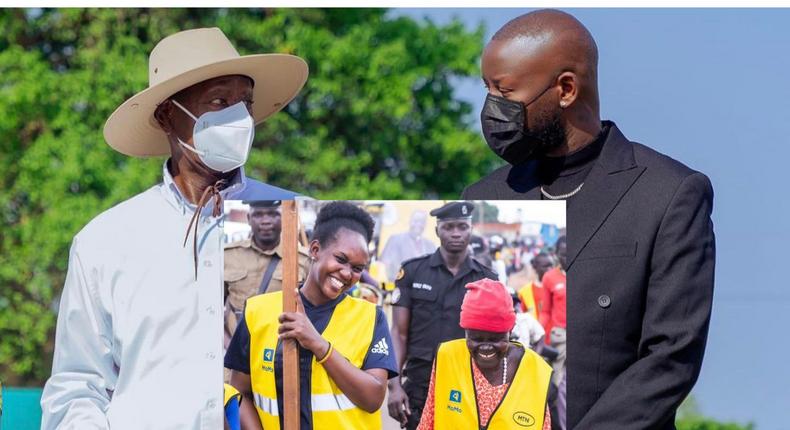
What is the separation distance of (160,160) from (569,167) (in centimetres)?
1022

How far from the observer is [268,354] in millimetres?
3236

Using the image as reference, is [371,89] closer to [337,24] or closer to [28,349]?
[337,24]

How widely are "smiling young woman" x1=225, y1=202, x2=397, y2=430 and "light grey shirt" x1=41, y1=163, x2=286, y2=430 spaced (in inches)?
3.9

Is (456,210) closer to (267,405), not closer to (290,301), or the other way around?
(290,301)

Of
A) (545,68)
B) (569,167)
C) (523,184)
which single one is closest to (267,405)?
(523,184)

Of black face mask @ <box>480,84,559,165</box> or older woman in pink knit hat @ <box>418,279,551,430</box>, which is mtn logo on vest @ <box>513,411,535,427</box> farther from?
black face mask @ <box>480,84,559,165</box>

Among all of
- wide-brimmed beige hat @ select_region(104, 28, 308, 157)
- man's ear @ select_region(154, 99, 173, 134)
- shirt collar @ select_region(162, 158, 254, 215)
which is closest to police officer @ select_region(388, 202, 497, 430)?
shirt collar @ select_region(162, 158, 254, 215)

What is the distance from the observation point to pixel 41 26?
14.4 metres

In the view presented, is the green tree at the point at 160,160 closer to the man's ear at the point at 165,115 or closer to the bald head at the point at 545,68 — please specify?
the man's ear at the point at 165,115

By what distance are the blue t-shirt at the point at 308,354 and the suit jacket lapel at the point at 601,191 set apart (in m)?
0.52

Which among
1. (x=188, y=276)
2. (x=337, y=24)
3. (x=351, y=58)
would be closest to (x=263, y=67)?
(x=188, y=276)

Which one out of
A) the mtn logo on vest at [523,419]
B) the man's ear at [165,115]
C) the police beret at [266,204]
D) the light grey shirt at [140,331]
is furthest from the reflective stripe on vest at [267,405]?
the man's ear at [165,115]

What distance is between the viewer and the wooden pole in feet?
10.5

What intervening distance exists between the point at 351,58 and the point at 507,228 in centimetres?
1084
